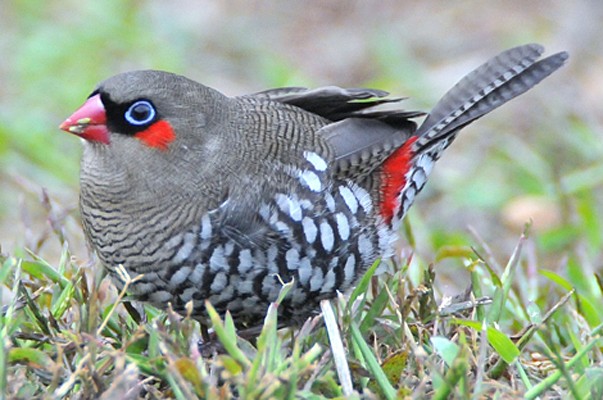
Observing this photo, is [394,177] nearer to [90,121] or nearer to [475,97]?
[475,97]

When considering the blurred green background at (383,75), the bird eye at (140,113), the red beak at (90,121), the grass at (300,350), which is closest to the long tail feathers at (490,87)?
the grass at (300,350)

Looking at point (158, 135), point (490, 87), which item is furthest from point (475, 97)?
point (158, 135)

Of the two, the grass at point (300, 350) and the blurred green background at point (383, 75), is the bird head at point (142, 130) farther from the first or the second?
the blurred green background at point (383, 75)

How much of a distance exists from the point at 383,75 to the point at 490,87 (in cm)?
356

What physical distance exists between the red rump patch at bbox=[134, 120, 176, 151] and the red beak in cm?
11

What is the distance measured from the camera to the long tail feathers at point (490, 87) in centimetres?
435

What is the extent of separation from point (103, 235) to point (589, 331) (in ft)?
5.13

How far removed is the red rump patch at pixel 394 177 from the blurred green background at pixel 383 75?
3.33ft

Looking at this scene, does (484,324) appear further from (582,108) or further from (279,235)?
(582,108)

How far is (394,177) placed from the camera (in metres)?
4.19

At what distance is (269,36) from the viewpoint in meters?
8.87

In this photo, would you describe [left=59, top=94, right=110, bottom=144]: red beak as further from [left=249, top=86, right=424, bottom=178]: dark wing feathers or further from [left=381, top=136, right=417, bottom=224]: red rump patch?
[left=381, top=136, right=417, bottom=224]: red rump patch

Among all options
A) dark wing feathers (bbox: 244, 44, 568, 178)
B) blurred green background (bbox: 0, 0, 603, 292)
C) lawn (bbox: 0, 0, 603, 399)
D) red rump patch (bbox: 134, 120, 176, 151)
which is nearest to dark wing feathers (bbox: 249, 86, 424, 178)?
dark wing feathers (bbox: 244, 44, 568, 178)

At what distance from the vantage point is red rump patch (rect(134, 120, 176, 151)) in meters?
3.64
